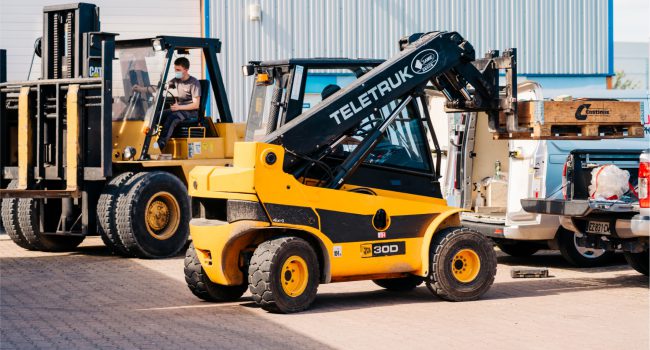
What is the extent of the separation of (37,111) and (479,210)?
6128mm

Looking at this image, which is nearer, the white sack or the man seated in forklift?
the white sack

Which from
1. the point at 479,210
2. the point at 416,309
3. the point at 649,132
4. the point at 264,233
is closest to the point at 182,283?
the point at 264,233

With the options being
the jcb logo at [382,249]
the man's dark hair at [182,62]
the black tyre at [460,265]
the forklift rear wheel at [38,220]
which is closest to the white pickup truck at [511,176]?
the black tyre at [460,265]

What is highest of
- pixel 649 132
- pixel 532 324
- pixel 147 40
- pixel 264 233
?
pixel 147 40

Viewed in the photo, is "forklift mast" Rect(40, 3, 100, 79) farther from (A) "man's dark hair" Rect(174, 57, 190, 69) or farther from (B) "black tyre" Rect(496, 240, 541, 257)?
(B) "black tyre" Rect(496, 240, 541, 257)

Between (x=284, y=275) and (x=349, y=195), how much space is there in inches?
41.6

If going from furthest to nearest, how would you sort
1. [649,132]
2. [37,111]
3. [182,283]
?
[37,111], [649,132], [182,283]

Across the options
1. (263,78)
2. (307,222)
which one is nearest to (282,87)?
(263,78)

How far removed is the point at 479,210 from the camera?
1379cm

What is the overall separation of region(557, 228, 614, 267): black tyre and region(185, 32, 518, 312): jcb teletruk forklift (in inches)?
95.3

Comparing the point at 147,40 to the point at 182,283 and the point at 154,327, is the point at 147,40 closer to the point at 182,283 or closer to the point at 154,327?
the point at 182,283

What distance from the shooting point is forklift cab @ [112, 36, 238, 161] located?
50.1 ft

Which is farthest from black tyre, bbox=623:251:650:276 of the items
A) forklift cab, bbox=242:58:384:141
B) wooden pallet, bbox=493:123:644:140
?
forklift cab, bbox=242:58:384:141

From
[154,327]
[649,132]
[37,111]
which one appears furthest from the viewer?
[37,111]
